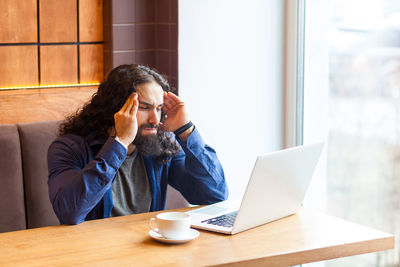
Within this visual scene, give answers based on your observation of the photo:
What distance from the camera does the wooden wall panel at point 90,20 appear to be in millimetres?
2975

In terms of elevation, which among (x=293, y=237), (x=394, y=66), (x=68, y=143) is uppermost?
(x=394, y=66)

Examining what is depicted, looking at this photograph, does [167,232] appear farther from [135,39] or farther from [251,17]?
[251,17]

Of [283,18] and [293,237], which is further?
[283,18]

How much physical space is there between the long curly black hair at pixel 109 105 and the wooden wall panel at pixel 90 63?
0.69 meters

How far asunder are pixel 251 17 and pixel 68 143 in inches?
56.0

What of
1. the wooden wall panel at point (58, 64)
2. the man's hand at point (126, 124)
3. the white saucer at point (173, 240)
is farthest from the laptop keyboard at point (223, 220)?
the wooden wall panel at point (58, 64)

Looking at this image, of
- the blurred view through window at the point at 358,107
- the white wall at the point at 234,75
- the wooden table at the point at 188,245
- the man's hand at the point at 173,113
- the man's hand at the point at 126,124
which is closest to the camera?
the wooden table at the point at 188,245

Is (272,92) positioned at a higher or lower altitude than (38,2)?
lower

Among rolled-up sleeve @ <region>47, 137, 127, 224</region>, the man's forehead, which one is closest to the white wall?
the man's forehead

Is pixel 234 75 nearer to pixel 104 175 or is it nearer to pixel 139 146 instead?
pixel 139 146

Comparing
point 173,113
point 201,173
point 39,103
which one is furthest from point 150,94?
point 39,103

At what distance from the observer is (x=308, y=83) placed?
3203 millimetres

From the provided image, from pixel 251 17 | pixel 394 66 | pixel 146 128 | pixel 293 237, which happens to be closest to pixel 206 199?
pixel 146 128

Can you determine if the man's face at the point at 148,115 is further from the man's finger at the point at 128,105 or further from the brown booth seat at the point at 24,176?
the brown booth seat at the point at 24,176
